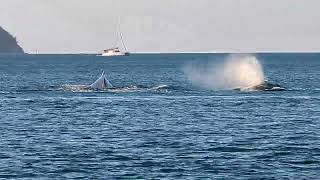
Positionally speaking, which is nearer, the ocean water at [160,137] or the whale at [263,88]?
the ocean water at [160,137]

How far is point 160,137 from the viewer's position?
74.1m

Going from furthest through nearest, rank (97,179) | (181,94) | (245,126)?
(181,94), (245,126), (97,179)

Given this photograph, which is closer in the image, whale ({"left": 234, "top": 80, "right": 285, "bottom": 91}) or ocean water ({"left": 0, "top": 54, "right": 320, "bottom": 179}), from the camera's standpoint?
ocean water ({"left": 0, "top": 54, "right": 320, "bottom": 179})

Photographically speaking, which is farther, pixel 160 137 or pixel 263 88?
pixel 263 88

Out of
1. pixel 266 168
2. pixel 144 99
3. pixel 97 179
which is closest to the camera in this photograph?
pixel 97 179

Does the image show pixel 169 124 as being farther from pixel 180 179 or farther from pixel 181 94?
pixel 181 94

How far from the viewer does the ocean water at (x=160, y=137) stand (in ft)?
189

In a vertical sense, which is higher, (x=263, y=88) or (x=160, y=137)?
(x=160, y=137)

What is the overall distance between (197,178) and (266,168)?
5171 mm

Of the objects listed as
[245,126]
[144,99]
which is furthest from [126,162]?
[144,99]

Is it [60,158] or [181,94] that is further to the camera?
[181,94]

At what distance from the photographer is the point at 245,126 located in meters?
83.2

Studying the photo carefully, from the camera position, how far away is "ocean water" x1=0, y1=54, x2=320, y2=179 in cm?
5775

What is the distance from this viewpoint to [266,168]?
58312 millimetres
